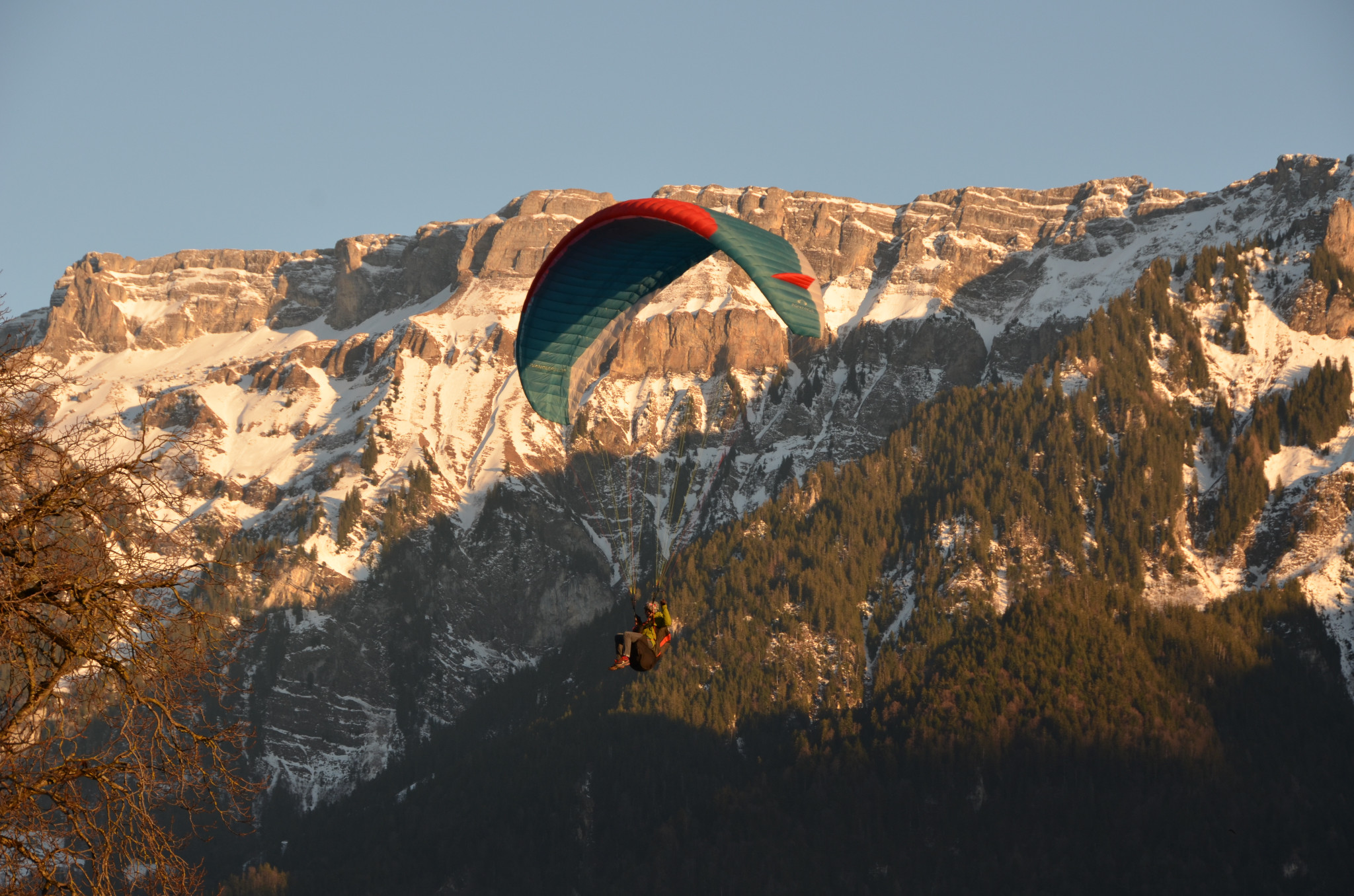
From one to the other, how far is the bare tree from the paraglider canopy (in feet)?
74.0

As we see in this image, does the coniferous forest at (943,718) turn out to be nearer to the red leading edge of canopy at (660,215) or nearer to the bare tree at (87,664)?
the red leading edge of canopy at (660,215)

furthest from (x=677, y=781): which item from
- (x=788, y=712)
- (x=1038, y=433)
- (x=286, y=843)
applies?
(x=1038, y=433)

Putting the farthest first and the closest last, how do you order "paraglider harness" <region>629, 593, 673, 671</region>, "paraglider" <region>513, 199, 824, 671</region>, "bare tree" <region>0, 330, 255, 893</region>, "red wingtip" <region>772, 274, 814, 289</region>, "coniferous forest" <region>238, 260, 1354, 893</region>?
"coniferous forest" <region>238, 260, 1354, 893</region> < "paraglider" <region>513, 199, 824, 671</region> < "red wingtip" <region>772, 274, 814, 289</region> < "paraglider harness" <region>629, 593, 673, 671</region> < "bare tree" <region>0, 330, 255, 893</region>

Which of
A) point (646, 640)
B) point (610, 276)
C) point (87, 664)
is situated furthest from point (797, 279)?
point (87, 664)

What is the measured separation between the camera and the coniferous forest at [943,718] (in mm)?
129625

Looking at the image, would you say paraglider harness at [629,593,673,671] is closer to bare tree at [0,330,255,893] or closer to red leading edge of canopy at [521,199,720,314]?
red leading edge of canopy at [521,199,720,314]

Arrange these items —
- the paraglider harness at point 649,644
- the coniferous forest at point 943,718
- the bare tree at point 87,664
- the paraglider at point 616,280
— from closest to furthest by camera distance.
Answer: the bare tree at point 87,664
the paraglider harness at point 649,644
the paraglider at point 616,280
the coniferous forest at point 943,718

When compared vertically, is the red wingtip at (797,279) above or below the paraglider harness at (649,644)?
above

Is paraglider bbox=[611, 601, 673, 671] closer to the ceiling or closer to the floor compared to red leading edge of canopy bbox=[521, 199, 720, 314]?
closer to the floor

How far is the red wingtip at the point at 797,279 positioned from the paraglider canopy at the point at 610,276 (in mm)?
22

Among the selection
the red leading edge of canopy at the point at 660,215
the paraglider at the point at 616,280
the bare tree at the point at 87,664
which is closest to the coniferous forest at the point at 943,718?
the paraglider at the point at 616,280

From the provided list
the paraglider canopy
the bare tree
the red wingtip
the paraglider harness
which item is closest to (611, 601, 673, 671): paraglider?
the paraglider harness

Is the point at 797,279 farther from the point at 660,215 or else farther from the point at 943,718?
the point at 943,718

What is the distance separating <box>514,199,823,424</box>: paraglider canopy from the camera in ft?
110
